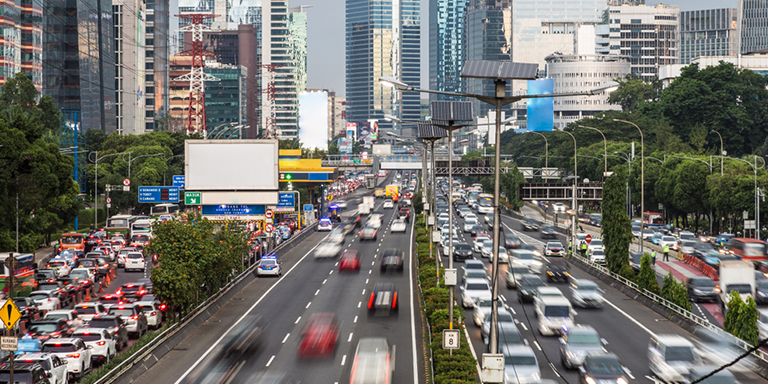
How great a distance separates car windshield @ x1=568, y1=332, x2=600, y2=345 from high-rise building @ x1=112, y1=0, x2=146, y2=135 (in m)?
165

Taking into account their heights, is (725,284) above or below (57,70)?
below

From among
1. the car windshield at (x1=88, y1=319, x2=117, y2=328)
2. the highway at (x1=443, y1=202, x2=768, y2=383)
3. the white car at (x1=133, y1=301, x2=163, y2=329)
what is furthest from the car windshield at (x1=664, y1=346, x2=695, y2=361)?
the white car at (x1=133, y1=301, x2=163, y2=329)

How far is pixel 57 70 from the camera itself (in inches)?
5281

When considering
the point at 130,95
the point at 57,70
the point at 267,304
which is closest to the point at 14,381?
the point at 267,304

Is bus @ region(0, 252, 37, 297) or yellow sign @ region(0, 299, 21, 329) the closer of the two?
yellow sign @ region(0, 299, 21, 329)

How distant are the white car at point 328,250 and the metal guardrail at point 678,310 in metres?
20.8

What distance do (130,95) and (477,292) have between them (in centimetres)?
15768

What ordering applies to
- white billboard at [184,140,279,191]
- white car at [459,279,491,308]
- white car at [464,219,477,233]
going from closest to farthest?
white car at [459,279,491,308] < white billboard at [184,140,279,191] < white car at [464,219,477,233]

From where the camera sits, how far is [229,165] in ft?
163

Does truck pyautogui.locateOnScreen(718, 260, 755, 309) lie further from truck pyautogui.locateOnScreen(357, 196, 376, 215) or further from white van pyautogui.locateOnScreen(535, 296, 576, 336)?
truck pyautogui.locateOnScreen(357, 196, 376, 215)

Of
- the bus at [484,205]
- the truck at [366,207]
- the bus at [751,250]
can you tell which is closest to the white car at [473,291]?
the bus at [751,250]

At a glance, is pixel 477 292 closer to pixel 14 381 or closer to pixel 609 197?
pixel 609 197

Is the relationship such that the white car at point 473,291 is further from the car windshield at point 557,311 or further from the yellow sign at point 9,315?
the yellow sign at point 9,315

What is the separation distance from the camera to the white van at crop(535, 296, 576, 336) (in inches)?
1437
